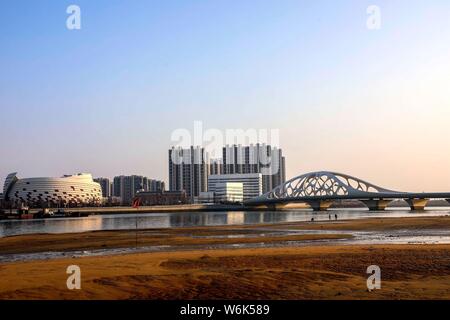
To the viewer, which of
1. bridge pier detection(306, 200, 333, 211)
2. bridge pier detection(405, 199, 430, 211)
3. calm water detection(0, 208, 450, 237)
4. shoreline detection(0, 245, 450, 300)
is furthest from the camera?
bridge pier detection(306, 200, 333, 211)

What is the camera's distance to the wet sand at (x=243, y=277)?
51.9 ft

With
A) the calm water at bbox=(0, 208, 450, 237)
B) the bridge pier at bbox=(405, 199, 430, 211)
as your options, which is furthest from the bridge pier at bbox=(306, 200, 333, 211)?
the calm water at bbox=(0, 208, 450, 237)

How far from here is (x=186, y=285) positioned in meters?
17.6

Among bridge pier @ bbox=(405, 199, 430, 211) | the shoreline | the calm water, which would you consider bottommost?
bridge pier @ bbox=(405, 199, 430, 211)

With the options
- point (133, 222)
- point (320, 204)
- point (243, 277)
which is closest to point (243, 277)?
point (243, 277)

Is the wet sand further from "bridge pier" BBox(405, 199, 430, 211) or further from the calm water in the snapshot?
"bridge pier" BBox(405, 199, 430, 211)

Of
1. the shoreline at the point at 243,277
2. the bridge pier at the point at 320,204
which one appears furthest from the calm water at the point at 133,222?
the bridge pier at the point at 320,204

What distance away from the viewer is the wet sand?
1583cm

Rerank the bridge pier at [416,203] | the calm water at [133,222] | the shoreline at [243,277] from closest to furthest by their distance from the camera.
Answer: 1. the shoreline at [243,277]
2. the calm water at [133,222]
3. the bridge pier at [416,203]

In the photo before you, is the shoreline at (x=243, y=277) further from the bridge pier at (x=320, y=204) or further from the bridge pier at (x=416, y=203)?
the bridge pier at (x=416, y=203)

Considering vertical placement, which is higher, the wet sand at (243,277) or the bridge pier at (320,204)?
the wet sand at (243,277)

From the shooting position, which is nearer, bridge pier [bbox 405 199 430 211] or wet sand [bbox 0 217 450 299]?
wet sand [bbox 0 217 450 299]

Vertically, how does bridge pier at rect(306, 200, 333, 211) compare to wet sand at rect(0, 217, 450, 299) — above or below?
below

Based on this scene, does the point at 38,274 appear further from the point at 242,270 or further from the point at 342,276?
the point at 342,276
